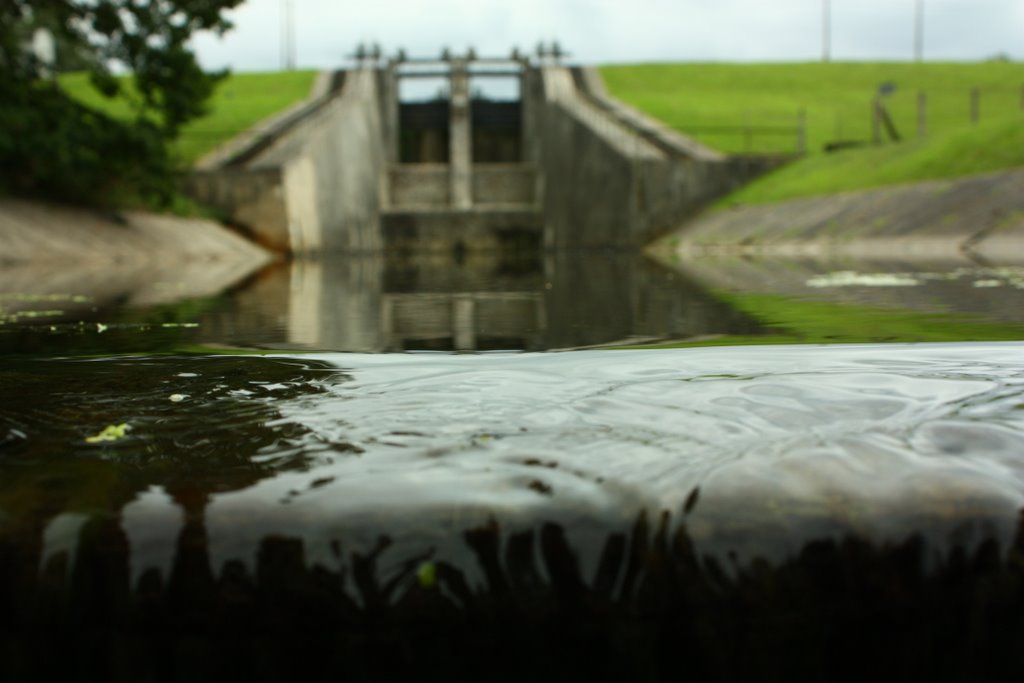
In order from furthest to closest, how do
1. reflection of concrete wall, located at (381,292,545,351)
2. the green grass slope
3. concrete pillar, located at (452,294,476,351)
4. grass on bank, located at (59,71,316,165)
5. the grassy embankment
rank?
1. the green grass slope
2. grass on bank, located at (59,71,316,165)
3. the grassy embankment
4. reflection of concrete wall, located at (381,292,545,351)
5. concrete pillar, located at (452,294,476,351)

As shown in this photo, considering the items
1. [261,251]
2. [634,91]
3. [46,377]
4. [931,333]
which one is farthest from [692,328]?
[634,91]

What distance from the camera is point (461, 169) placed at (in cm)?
3105

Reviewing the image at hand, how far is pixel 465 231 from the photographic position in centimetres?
2889

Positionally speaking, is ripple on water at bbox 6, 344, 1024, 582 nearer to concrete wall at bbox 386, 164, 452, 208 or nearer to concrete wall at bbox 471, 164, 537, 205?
concrete wall at bbox 386, 164, 452, 208

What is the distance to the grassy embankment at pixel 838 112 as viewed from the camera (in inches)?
668

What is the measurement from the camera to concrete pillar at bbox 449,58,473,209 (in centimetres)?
3109

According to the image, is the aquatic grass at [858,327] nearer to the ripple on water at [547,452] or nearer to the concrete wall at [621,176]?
the ripple on water at [547,452]

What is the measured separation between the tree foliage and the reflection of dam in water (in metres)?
7.08

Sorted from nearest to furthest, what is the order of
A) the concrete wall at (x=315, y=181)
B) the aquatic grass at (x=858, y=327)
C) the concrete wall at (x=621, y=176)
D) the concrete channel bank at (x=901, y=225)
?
the aquatic grass at (x=858, y=327), the concrete channel bank at (x=901, y=225), the concrete wall at (x=315, y=181), the concrete wall at (x=621, y=176)

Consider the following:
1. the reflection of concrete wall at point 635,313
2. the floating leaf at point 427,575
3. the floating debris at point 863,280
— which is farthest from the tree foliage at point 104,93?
the floating leaf at point 427,575

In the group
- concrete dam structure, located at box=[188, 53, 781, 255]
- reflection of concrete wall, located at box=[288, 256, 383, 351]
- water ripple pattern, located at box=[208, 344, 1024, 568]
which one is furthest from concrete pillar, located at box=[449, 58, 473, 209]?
water ripple pattern, located at box=[208, 344, 1024, 568]

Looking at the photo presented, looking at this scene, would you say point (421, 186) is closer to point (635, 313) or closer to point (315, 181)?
point (315, 181)

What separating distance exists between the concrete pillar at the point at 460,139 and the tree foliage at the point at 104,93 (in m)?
14.0

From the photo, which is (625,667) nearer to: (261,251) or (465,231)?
(261,251)
